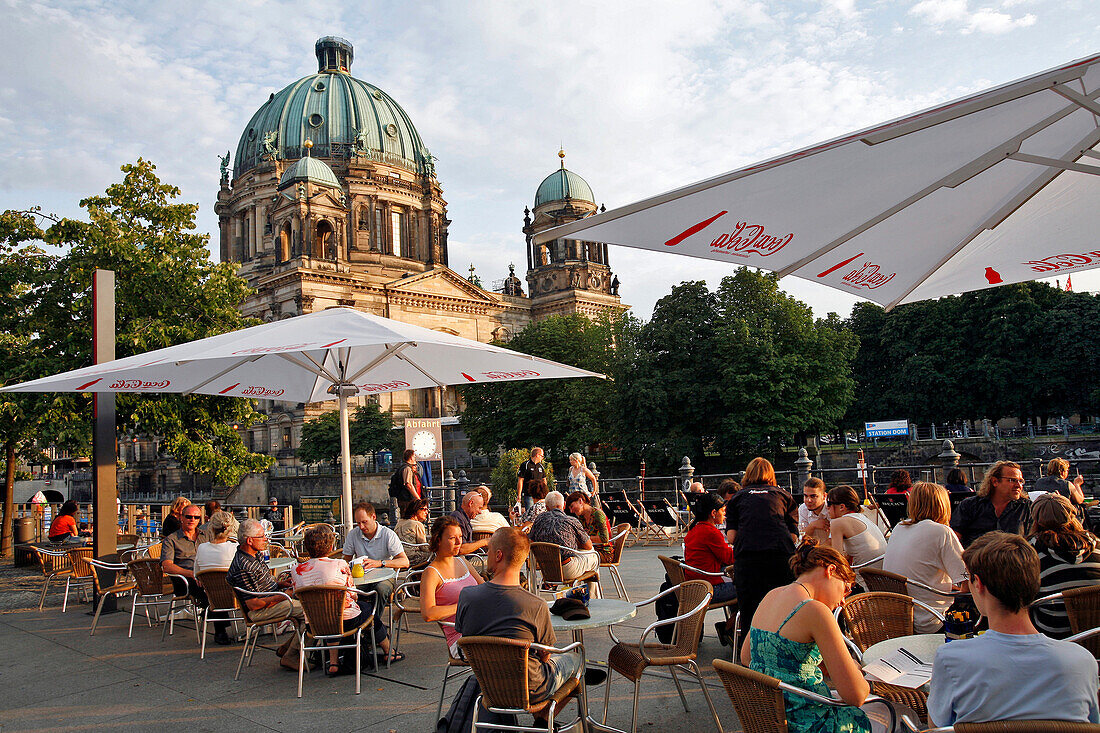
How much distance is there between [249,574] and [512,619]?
3561 millimetres

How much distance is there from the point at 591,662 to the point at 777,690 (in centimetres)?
325

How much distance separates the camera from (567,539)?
754 centimetres

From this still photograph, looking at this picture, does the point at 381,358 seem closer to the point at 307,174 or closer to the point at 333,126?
the point at 307,174

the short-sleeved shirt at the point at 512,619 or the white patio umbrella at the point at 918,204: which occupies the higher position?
the white patio umbrella at the point at 918,204

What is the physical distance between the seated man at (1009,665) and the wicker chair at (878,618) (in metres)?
1.65

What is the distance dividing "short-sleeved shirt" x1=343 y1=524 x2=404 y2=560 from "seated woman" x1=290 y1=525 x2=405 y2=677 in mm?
1108

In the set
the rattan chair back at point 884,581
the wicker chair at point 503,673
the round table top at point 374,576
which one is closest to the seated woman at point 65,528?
the round table top at point 374,576

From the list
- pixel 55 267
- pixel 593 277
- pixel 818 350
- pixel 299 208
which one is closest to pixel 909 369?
pixel 818 350

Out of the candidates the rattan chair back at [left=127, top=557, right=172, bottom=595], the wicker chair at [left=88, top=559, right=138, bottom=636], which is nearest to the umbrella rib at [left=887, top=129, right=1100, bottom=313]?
the rattan chair back at [left=127, top=557, right=172, bottom=595]

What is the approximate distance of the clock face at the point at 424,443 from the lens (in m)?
Result: 19.0

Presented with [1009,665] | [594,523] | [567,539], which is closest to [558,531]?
[567,539]

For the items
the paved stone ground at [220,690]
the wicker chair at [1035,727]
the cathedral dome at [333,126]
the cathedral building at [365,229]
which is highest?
the cathedral dome at [333,126]

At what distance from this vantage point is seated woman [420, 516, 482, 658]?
5.21m

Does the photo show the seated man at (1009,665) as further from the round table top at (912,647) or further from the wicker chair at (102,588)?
the wicker chair at (102,588)
